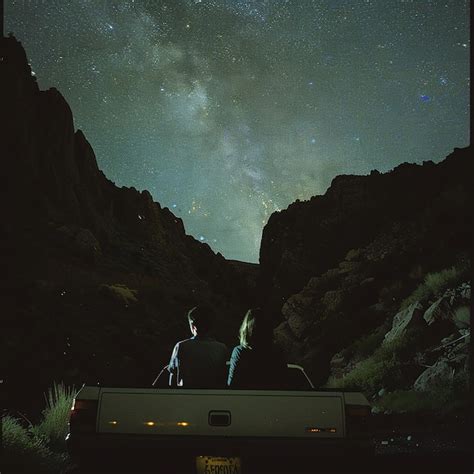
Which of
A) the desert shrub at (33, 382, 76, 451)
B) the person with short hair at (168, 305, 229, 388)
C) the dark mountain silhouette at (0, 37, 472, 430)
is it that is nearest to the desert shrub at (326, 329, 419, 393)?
the dark mountain silhouette at (0, 37, 472, 430)

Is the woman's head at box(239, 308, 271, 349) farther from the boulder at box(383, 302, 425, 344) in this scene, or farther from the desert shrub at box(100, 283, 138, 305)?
the desert shrub at box(100, 283, 138, 305)

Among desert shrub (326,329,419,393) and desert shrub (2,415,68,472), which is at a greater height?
desert shrub (326,329,419,393)

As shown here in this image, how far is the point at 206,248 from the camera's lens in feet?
263

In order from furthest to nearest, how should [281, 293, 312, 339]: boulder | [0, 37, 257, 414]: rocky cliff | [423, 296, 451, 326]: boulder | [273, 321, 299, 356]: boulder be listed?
[281, 293, 312, 339]: boulder
[273, 321, 299, 356]: boulder
[0, 37, 257, 414]: rocky cliff
[423, 296, 451, 326]: boulder

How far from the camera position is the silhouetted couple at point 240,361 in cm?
519

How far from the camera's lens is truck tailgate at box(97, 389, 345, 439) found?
417 cm

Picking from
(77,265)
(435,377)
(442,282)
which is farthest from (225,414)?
(77,265)

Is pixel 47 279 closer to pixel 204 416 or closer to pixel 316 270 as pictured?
pixel 316 270

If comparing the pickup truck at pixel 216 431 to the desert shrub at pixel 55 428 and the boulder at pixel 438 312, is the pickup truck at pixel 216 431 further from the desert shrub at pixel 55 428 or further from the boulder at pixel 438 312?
the boulder at pixel 438 312

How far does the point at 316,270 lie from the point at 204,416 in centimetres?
4128

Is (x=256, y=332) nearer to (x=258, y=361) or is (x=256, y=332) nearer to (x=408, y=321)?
(x=258, y=361)

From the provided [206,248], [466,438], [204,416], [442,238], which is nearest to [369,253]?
[442,238]

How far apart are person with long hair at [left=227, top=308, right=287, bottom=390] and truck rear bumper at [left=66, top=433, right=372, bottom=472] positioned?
3.35 feet

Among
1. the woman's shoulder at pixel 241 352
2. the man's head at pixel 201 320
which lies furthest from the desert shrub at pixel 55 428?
the woman's shoulder at pixel 241 352
